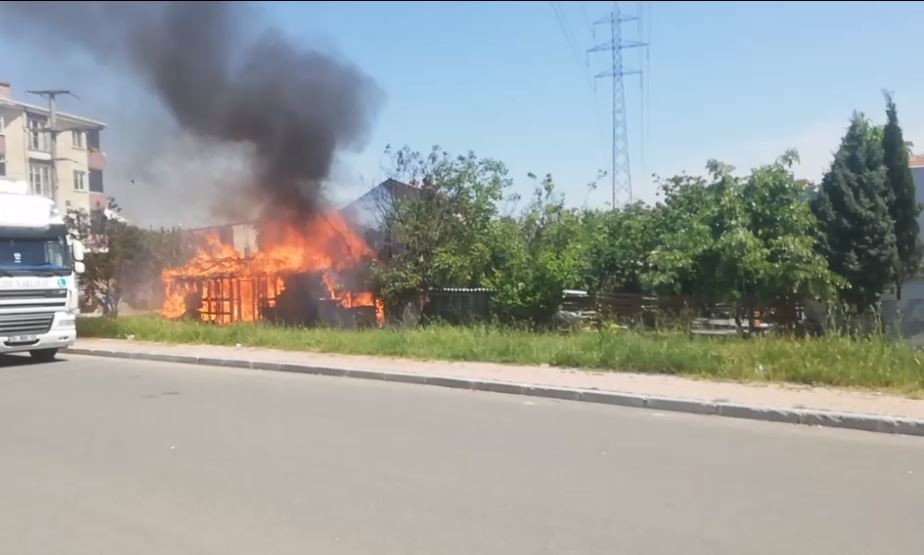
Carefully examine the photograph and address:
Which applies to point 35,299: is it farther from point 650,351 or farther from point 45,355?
point 650,351

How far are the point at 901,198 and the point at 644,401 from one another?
11.4 m

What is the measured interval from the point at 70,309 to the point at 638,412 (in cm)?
1028

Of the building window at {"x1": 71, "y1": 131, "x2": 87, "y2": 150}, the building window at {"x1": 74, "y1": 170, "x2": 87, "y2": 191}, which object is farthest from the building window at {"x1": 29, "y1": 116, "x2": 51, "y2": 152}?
the building window at {"x1": 74, "y1": 170, "x2": 87, "y2": 191}

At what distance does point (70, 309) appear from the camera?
1394cm

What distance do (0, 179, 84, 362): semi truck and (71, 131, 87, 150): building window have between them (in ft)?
125

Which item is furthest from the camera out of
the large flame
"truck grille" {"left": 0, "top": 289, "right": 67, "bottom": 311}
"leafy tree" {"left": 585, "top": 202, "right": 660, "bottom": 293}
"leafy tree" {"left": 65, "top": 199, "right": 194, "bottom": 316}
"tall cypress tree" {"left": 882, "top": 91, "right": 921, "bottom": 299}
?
"leafy tree" {"left": 65, "top": 199, "right": 194, "bottom": 316}

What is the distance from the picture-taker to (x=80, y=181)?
1965 inches

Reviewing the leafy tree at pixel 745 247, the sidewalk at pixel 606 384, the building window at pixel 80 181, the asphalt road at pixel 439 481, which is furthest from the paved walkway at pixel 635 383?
the building window at pixel 80 181

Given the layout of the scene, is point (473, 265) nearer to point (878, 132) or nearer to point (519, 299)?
point (519, 299)

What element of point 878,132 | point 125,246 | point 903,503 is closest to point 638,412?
point 903,503

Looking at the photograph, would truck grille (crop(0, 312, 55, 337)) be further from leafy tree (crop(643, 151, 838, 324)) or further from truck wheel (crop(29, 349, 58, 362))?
leafy tree (crop(643, 151, 838, 324))

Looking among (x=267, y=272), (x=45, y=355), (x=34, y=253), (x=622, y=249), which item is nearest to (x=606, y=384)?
(x=622, y=249)

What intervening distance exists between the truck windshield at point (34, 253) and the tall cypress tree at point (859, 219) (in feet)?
46.0

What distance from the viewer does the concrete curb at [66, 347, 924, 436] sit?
7.39 m
